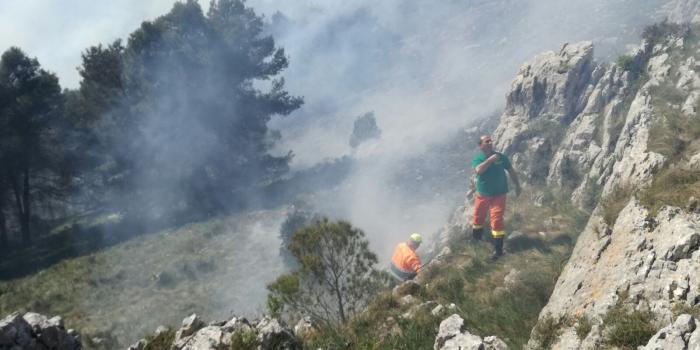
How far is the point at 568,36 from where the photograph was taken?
111 ft

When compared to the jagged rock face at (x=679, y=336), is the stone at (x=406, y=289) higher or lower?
higher

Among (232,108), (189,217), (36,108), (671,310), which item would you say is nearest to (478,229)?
(671,310)

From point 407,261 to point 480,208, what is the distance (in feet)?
6.31

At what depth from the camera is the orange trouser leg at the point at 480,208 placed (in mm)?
9810

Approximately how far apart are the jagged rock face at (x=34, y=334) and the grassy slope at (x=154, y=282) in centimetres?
495

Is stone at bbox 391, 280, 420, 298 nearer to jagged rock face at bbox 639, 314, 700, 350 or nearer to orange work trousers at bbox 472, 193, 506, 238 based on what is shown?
orange work trousers at bbox 472, 193, 506, 238

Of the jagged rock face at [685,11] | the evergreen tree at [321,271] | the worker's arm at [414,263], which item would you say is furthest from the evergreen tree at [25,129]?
the jagged rock face at [685,11]

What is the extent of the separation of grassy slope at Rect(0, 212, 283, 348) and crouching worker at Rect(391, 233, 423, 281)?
4.81 metres

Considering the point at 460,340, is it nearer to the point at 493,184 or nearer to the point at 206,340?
the point at 206,340

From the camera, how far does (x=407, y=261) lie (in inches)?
395

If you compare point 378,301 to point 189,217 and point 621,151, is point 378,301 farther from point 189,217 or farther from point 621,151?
point 189,217

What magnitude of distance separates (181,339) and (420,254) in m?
9.07

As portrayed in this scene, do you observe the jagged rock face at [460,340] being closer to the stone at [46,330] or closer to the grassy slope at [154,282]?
the stone at [46,330]

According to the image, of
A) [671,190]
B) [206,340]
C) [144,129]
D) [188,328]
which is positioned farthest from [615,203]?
[144,129]
